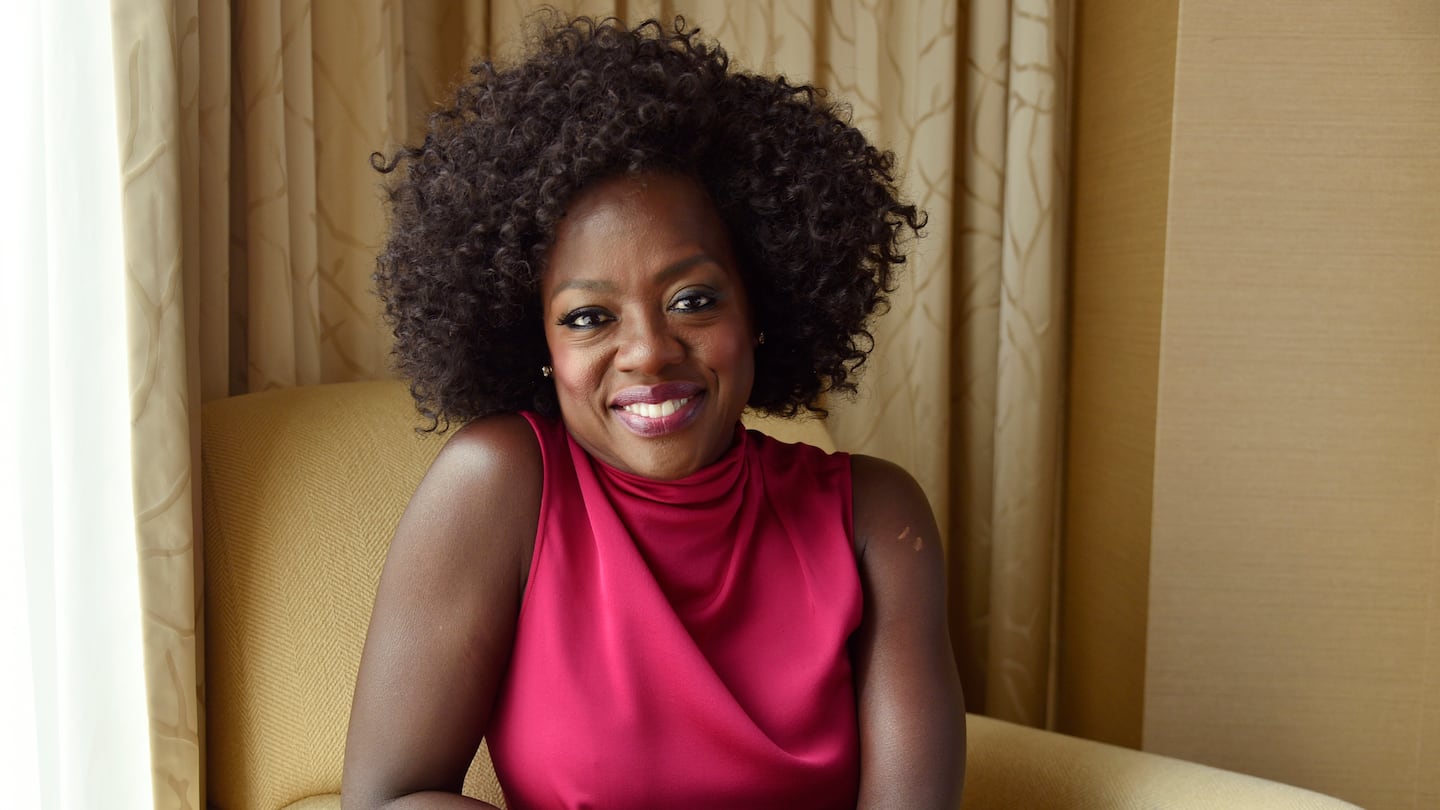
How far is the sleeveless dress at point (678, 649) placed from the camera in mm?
1214

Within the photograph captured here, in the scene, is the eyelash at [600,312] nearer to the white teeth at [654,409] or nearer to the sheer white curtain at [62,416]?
the white teeth at [654,409]

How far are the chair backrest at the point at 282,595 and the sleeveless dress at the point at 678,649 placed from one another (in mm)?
339

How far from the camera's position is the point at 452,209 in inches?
50.4

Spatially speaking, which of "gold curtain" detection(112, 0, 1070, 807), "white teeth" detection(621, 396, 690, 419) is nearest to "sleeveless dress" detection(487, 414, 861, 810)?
"white teeth" detection(621, 396, 690, 419)

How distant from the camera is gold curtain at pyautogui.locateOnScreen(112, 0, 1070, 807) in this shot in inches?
54.8

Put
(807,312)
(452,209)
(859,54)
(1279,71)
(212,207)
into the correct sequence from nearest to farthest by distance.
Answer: (452,209) < (807,312) < (212,207) < (1279,71) < (859,54)

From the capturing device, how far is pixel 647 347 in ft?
3.90

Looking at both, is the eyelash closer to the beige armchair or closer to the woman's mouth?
the woman's mouth

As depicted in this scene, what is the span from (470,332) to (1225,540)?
1.33m

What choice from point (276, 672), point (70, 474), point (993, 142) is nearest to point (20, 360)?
point (70, 474)

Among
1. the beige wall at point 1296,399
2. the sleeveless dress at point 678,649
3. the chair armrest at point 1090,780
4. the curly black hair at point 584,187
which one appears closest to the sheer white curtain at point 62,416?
the curly black hair at point 584,187

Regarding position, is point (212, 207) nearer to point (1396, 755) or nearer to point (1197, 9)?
point (1197, 9)

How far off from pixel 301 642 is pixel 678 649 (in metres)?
0.56

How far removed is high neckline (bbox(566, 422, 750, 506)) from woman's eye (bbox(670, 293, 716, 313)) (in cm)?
19
